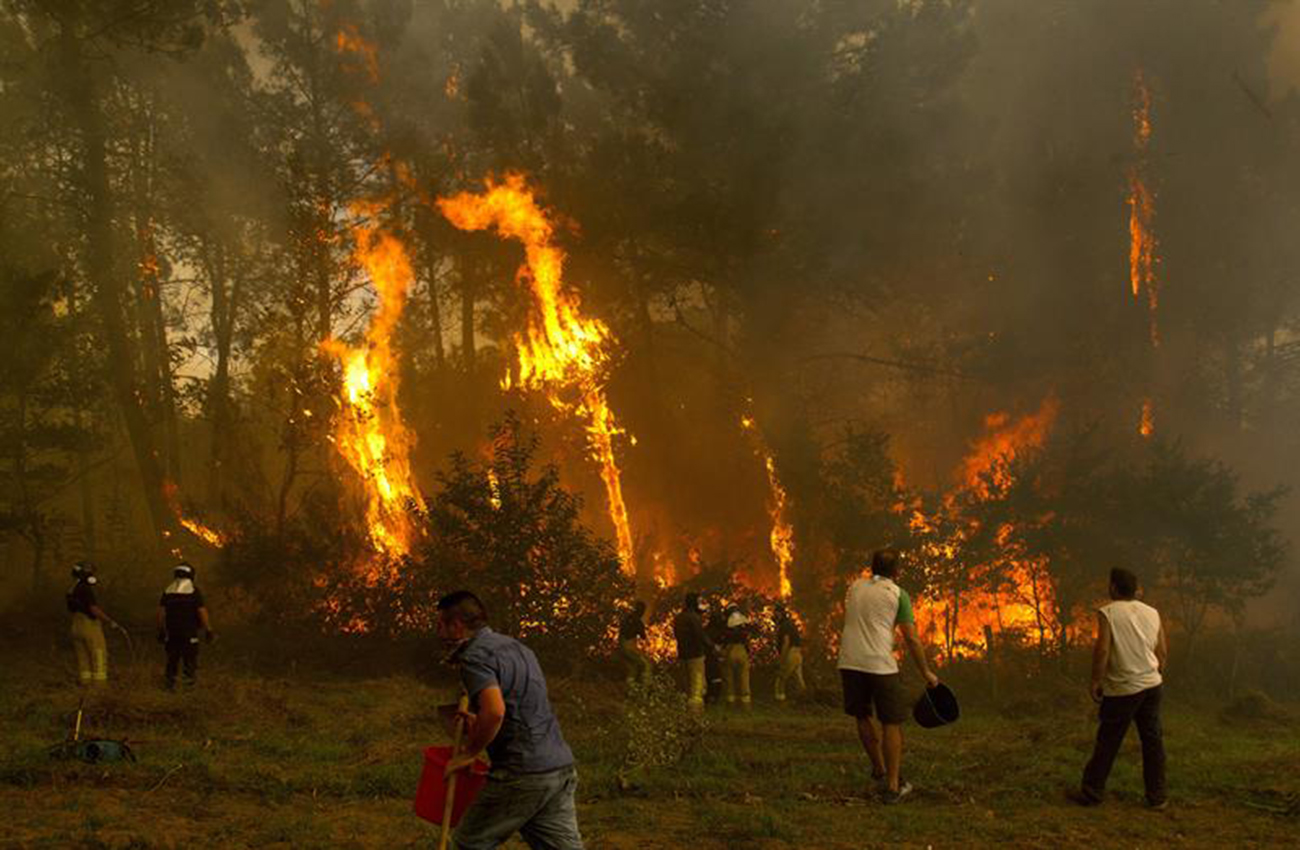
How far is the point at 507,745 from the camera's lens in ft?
17.5

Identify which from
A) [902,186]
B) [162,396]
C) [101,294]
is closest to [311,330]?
[101,294]

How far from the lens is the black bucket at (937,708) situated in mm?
8461

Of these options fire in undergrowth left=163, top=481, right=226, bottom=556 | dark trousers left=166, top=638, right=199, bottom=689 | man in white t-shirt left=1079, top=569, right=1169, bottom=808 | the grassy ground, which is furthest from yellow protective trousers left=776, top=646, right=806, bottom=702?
fire in undergrowth left=163, top=481, right=226, bottom=556

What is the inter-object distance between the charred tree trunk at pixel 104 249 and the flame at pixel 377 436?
501 centimetres

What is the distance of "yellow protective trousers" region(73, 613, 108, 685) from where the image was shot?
1552 cm

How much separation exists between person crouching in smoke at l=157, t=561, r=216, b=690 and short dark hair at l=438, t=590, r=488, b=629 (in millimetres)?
11145

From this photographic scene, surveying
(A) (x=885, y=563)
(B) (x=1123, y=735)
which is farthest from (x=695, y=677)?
(B) (x=1123, y=735)

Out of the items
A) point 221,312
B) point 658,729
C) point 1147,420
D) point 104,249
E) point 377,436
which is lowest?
point 658,729

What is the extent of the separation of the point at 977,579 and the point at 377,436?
1341 centimetres

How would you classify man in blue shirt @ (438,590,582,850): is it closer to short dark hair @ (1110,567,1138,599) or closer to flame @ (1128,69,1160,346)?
short dark hair @ (1110,567,1138,599)

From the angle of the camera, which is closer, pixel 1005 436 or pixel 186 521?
pixel 186 521

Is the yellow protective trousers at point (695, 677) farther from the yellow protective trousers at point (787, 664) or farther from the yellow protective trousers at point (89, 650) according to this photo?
the yellow protective trousers at point (89, 650)

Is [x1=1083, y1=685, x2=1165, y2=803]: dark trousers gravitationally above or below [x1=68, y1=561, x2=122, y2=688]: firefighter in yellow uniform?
below

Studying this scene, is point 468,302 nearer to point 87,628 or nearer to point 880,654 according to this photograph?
point 87,628
